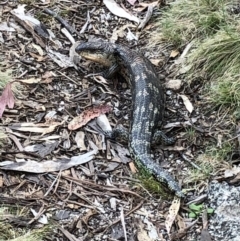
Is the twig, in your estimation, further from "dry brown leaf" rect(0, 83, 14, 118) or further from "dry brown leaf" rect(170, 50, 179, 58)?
"dry brown leaf" rect(0, 83, 14, 118)

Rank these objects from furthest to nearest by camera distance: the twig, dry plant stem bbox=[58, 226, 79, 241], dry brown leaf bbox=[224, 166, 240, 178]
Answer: the twig, dry brown leaf bbox=[224, 166, 240, 178], dry plant stem bbox=[58, 226, 79, 241]

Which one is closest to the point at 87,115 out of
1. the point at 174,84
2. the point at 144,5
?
the point at 174,84

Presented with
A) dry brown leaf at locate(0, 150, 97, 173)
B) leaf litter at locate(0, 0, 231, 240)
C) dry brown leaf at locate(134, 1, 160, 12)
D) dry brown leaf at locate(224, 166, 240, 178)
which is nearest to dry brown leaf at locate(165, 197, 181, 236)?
leaf litter at locate(0, 0, 231, 240)

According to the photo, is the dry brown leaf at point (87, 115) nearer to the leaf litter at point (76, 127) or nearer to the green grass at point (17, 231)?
the leaf litter at point (76, 127)

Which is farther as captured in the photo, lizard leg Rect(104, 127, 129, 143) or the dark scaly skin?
lizard leg Rect(104, 127, 129, 143)

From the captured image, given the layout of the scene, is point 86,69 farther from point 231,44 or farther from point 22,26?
point 231,44

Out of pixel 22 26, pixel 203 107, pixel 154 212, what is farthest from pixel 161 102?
pixel 22 26

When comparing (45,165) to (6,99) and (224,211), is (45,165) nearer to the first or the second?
(6,99)
